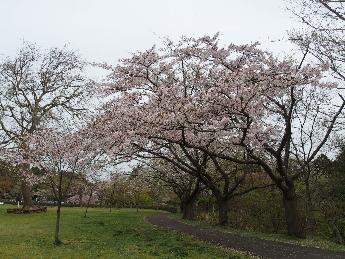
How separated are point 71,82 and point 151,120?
22512mm

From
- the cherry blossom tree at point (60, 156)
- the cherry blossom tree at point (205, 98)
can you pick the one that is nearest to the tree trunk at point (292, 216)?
the cherry blossom tree at point (205, 98)

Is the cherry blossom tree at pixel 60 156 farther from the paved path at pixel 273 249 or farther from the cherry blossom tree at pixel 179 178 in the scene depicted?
the cherry blossom tree at pixel 179 178

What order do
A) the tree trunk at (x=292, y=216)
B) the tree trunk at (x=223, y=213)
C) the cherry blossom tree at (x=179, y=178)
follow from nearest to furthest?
the tree trunk at (x=292, y=216) → the tree trunk at (x=223, y=213) → the cherry blossom tree at (x=179, y=178)

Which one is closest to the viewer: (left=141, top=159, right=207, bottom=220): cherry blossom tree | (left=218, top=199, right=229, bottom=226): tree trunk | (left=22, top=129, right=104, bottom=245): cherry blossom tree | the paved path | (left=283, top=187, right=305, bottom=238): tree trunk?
the paved path

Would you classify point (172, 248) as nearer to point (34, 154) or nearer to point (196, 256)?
point (196, 256)

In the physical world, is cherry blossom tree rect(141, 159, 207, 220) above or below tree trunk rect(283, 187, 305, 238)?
above

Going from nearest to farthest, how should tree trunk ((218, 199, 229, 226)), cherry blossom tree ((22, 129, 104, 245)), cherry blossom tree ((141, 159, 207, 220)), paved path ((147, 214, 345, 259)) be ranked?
paved path ((147, 214, 345, 259)), cherry blossom tree ((22, 129, 104, 245)), tree trunk ((218, 199, 229, 226)), cherry blossom tree ((141, 159, 207, 220))

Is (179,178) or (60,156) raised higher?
(179,178)

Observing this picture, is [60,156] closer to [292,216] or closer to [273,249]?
[273,249]

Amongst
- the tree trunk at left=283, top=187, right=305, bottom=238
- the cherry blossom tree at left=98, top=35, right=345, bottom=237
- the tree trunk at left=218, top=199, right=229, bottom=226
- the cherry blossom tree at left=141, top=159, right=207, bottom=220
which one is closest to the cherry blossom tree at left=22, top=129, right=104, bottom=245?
the cherry blossom tree at left=98, top=35, right=345, bottom=237

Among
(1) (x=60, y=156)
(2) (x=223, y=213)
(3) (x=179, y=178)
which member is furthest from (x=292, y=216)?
(3) (x=179, y=178)

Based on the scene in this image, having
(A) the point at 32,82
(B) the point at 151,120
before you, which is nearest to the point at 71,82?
(A) the point at 32,82

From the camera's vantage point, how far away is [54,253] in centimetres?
1133

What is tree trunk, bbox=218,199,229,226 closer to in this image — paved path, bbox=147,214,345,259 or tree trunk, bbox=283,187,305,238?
tree trunk, bbox=283,187,305,238
